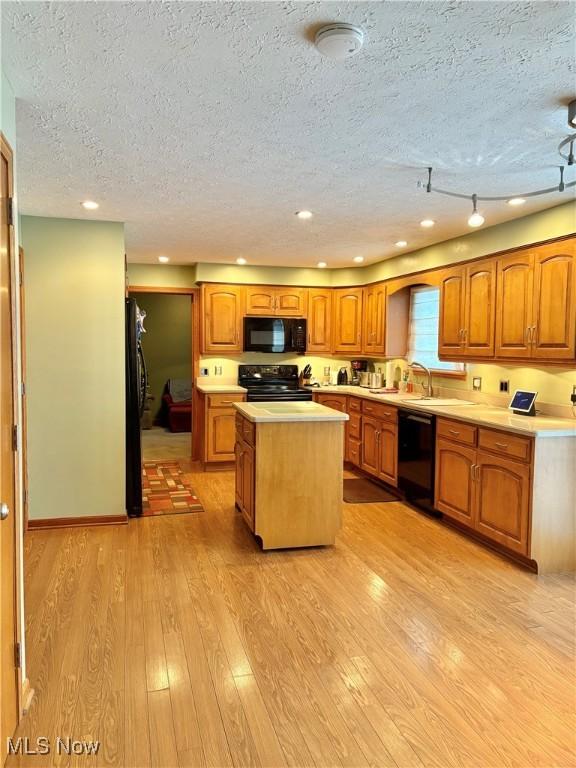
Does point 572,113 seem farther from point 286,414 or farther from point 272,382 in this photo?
point 272,382

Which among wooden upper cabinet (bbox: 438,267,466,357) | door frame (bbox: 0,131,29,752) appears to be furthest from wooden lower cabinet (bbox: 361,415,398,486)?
door frame (bbox: 0,131,29,752)

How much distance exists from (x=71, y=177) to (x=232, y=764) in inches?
121

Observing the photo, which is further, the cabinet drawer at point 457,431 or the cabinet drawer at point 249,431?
the cabinet drawer at point 457,431

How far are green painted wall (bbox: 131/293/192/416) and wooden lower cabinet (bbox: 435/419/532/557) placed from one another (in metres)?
6.28

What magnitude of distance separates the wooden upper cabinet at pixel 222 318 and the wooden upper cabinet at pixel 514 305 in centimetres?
328

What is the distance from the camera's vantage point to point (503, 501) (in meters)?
3.66

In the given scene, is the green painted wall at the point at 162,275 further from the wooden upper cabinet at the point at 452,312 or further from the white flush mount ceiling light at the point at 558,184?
the white flush mount ceiling light at the point at 558,184

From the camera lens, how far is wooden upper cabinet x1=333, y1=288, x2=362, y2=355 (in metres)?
6.73

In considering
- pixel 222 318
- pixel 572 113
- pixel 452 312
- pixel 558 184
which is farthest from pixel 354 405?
pixel 572 113

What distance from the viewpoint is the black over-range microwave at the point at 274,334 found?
660 cm

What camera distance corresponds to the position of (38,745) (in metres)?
1.93

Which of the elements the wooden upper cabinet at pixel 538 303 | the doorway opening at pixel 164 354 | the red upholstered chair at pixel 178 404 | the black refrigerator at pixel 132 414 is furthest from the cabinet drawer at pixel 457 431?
the doorway opening at pixel 164 354

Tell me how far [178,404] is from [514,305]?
6.10 m

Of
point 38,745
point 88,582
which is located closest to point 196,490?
point 88,582
